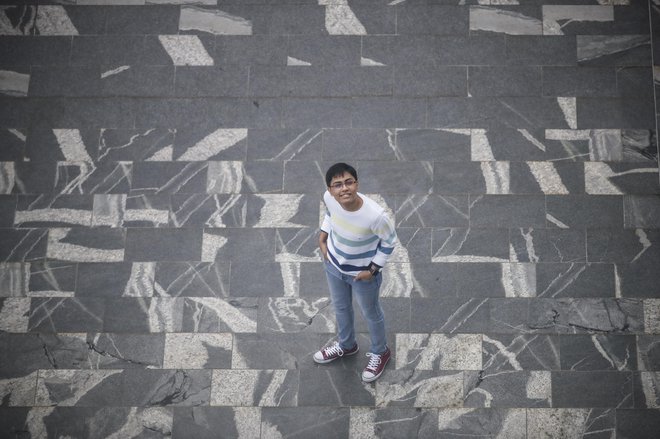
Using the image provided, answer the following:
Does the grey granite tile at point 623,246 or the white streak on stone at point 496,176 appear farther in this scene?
the white streak on stone at point 496,176

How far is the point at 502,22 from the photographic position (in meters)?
6.06

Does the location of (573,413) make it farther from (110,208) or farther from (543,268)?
(110,208)

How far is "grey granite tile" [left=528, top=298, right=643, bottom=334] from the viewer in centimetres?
531

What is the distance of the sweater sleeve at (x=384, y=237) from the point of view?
13.2 ft

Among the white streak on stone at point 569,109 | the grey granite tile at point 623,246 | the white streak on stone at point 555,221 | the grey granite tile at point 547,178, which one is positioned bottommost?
the grey granite tile at point 623,246

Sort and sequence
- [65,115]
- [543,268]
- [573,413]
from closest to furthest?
[573,413] < [543,268] < [65,115]

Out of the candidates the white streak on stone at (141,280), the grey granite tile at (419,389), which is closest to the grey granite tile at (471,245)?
the grey granite tile at (419,389)

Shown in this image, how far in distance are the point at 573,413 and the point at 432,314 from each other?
1353mm

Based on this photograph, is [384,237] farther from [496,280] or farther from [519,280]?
[519,280]

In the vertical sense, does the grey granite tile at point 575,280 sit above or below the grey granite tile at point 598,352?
above

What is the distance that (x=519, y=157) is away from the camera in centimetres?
574

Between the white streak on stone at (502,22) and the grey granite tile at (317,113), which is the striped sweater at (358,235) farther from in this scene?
the white streak on stone at (502,22)

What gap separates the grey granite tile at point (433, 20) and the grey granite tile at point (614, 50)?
1101mm

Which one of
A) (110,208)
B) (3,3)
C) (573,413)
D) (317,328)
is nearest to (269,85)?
(110,208)
